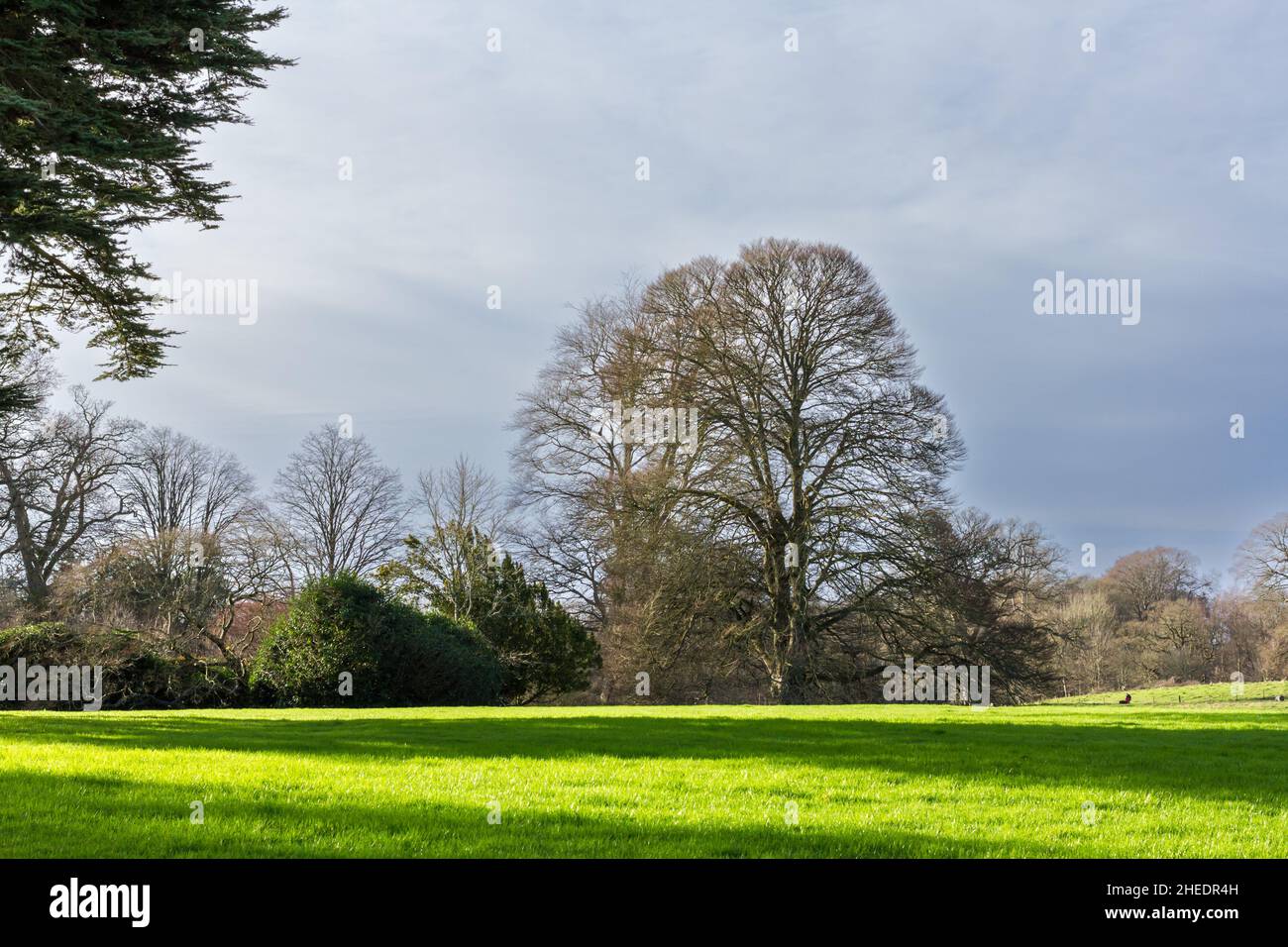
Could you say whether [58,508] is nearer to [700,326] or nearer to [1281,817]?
[700,326]

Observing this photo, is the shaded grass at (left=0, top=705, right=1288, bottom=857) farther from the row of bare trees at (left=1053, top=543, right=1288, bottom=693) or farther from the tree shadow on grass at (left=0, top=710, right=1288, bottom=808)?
the row of bare trees at (left=1053, top=543, right=1288, bottom=693)

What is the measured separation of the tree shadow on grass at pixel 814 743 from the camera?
30.4 ft

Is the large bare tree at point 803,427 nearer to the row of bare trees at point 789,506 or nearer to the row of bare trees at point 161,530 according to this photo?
the row of bare trees at point 789,506

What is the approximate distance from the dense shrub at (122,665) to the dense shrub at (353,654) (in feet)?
5.31

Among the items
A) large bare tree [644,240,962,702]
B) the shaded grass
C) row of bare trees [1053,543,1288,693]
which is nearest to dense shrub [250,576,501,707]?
large bare tree [644,240,962,702]

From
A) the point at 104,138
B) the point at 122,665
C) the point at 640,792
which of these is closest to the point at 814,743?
the point at 640,792

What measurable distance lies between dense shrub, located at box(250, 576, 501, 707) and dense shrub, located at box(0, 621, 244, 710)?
1.62 m

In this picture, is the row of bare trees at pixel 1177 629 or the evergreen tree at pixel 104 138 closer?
the evergreen tree at pixel 104 138

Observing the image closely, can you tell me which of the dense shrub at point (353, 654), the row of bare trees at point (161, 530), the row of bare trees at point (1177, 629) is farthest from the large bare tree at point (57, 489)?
the row of bare trees at point (1177, 629)

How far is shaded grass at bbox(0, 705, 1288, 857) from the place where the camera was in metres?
6.00

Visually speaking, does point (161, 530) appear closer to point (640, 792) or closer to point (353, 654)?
point (353, 654)

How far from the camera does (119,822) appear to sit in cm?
648
